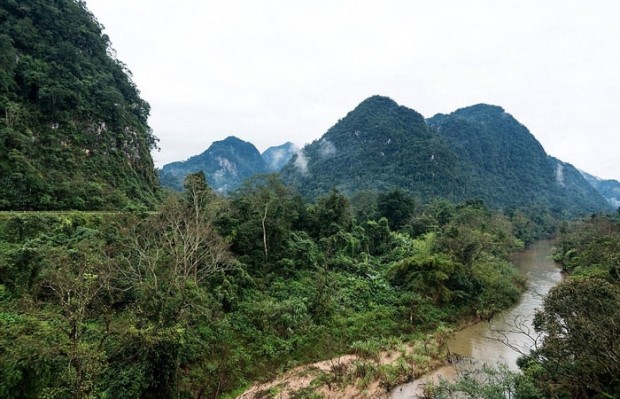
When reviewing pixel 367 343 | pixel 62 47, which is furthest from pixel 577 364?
pixel 62 47

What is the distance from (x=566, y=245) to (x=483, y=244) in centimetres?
2461

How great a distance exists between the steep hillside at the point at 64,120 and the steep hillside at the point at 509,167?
100m

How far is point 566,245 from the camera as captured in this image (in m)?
41.1

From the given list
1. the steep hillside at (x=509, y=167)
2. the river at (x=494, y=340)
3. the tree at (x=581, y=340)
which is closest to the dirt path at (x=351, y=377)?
the river at (x=494, y=340)

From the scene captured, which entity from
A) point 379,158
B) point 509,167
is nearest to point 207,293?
point 379,158

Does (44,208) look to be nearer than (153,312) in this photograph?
No

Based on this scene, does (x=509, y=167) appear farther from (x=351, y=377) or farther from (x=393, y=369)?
(x=351, y=377)

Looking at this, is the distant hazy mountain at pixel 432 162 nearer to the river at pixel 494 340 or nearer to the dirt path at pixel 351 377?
the river at pixel 494 340

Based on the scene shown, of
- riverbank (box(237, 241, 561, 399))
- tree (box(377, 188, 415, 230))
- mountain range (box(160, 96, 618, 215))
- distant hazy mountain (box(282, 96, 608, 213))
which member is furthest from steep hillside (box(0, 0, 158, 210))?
distant hazy mountain (box(282, 96, 608, 213))

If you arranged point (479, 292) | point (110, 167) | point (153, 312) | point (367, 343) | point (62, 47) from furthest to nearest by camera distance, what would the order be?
point (62, 47)
point (110, 167)
point (479, 292)
point (367, 343)
point (153, 312)

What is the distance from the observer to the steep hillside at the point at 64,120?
26.6 metres

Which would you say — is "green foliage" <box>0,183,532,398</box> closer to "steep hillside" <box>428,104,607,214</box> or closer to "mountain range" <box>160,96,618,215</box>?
"mountain range" <box>160,96,618,215</box>

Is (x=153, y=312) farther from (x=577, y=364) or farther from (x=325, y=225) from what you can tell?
(x=325, y=225)

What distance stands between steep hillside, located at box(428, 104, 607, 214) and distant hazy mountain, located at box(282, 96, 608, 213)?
1.46 ft
